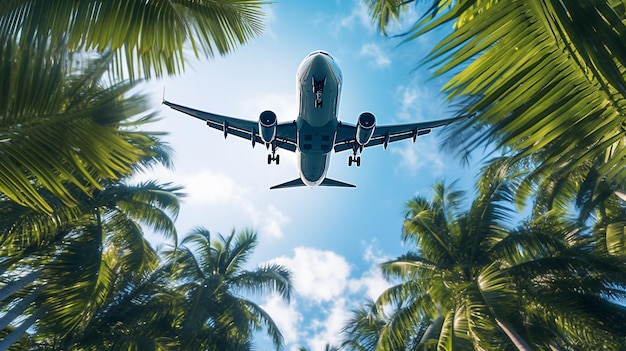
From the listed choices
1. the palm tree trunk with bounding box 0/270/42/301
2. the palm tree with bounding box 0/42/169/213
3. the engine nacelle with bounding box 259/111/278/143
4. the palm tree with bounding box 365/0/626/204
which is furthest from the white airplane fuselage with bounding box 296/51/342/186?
the palm tree with bounding box 365/0/626/204

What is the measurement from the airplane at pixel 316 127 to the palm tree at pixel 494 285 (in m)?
4.21

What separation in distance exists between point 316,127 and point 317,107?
117 cm

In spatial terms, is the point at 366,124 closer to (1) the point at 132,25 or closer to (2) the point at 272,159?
(2) the point at 272,159

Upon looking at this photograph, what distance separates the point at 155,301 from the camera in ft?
40.2

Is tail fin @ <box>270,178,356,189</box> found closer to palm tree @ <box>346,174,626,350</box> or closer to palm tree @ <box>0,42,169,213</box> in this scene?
palm tree @ <box>346,174,626,350</box>

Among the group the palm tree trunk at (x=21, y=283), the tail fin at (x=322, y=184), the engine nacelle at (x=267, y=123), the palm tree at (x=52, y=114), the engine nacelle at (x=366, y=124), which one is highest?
the tail fin at (x=322, y=184)

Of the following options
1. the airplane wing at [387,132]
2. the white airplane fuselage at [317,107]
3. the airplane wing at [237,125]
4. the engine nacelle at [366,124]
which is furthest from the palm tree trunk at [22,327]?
the airplane wing at [387,132]

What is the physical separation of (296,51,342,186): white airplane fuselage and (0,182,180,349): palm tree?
653 cm

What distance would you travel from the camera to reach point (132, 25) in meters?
2.11

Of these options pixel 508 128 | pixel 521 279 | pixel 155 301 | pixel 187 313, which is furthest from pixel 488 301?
pixel 155 301

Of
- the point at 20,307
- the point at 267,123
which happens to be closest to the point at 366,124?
the point at 267,123

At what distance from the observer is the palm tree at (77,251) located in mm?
8000

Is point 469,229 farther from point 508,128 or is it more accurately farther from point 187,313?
point 508,128

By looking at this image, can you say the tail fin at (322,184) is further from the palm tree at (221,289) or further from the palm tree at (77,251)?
the palm tree at (77,251)
